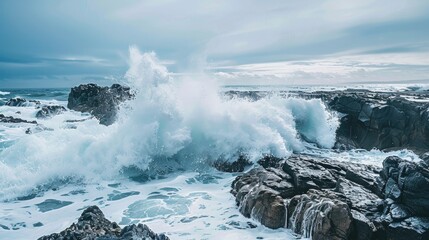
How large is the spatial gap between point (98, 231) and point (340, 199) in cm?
486

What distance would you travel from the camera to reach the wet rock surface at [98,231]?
16.9 feet

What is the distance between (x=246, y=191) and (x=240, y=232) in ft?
5.34

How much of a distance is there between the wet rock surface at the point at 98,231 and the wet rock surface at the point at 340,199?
2853mm

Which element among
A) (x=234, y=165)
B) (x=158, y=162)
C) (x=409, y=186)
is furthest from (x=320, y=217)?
(x=158, y=162)

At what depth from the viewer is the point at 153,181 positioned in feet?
37.2

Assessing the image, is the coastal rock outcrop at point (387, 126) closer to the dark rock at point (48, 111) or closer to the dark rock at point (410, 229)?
the dark rock at point (410, 229)

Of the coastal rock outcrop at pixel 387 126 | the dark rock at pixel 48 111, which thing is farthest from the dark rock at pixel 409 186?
the dark rock at pixel 48 111

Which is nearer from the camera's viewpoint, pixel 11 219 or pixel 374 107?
pixel 11 219

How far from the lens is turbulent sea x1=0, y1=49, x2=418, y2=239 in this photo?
8041 millimetres

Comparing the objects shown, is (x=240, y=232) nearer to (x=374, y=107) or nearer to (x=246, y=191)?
(x=246, y=191)

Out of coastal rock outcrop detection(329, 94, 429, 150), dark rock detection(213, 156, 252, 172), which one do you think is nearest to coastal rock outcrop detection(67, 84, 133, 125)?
dark rock detection(213, 156, 252, 172)

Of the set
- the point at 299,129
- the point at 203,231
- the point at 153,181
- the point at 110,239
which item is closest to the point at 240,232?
the point at 203,231

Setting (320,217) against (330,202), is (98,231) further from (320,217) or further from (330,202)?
(330,202)

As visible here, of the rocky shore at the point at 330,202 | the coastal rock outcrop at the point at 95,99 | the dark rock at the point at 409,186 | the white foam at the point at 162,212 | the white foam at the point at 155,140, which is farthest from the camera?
the coastal rock outcrop at the point at 95,99
